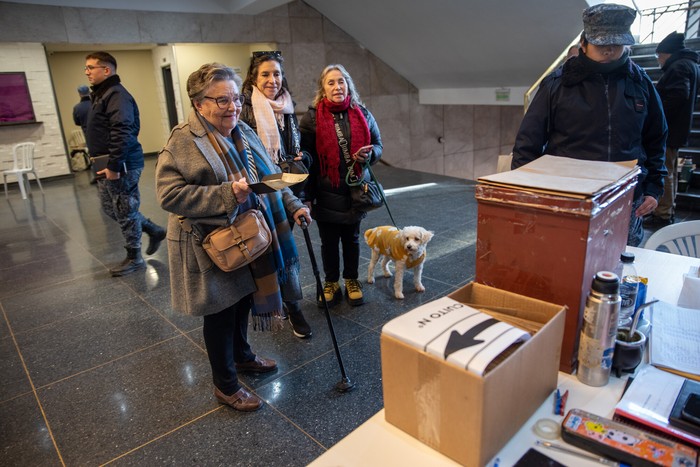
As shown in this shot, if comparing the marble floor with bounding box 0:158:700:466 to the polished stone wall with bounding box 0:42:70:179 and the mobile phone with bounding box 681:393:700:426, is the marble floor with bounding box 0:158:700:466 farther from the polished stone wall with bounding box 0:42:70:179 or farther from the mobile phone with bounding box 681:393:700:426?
the polished stone wall with bounding box 0:42:70:179

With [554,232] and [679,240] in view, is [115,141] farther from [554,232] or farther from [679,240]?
[679,240]

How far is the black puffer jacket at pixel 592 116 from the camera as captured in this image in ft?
6.05

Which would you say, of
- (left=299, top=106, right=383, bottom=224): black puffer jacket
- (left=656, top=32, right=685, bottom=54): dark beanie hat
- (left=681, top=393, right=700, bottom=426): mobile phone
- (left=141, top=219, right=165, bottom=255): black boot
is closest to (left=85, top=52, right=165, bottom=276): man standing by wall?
(left=141, top=219, right=165, bottom=255): black boot

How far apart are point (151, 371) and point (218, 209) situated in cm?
127

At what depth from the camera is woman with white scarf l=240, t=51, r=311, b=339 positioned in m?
2.52

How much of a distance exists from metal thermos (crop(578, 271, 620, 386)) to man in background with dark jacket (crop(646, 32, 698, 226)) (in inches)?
150

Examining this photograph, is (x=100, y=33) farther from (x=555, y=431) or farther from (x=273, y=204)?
(x=555, y=431)

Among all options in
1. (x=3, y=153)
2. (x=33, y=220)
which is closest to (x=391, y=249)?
(x=33, y=220)

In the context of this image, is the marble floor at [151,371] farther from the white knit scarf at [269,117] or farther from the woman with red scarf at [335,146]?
the white knit scarf at [269,117]

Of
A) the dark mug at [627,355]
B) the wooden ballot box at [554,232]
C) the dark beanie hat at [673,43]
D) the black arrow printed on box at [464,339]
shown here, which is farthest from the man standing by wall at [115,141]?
the dark beanie hat at [673,43]

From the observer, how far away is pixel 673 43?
159 inches

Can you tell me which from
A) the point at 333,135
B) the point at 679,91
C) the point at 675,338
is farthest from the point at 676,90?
the point at 675,338

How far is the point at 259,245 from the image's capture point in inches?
68.9

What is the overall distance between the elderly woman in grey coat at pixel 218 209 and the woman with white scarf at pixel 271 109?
0.58 metres
